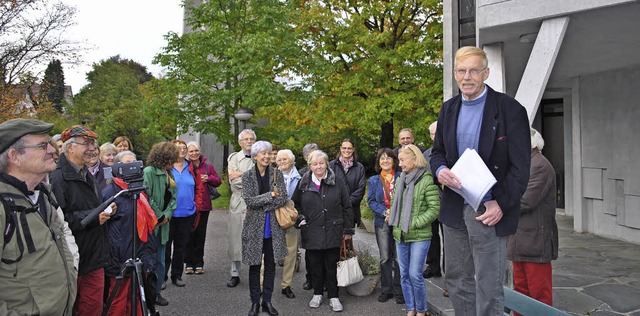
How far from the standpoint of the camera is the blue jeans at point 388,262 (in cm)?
591

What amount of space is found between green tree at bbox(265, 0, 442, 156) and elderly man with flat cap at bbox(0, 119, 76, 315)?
14.0 metres

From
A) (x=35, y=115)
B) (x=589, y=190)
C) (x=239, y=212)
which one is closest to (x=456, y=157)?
(x=239, y=212)

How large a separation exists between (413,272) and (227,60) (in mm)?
12123

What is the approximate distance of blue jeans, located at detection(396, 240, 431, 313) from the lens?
5035 millimetres

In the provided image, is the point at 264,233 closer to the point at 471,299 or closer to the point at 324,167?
the point at 324,167

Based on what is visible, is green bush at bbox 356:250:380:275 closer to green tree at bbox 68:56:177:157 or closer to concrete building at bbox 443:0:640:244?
concrete building at bbox 443:0:640:244

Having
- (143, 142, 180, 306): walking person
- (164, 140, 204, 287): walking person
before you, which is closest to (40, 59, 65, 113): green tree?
(164, 140, 204, 287): walking person

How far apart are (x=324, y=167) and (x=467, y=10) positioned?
380cm

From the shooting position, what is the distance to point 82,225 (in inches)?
147

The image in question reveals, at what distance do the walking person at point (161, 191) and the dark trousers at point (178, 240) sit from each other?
1.88 feet

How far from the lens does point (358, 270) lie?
5875 mm

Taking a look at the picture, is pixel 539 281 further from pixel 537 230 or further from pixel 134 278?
pixel 134 278

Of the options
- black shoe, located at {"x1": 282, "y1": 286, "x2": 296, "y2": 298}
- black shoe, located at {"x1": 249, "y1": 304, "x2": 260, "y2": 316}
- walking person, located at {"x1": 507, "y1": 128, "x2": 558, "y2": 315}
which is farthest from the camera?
black shoe, located at {"x1": 282, "y1": 286, "x2": 296, "y2": 298}

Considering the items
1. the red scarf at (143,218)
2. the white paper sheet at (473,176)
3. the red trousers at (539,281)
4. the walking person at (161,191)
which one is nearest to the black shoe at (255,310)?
the walking person at (161,191)
